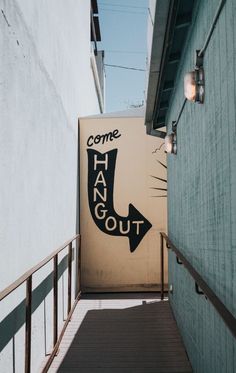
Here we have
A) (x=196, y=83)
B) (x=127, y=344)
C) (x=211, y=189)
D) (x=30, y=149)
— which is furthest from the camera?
(x=127, y=344)

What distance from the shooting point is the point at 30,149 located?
3277 mm

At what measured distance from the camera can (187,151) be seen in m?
3.80

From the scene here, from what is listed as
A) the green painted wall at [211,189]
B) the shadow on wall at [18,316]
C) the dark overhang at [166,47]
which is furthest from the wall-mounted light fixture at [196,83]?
the shadow on wall at [18,316]

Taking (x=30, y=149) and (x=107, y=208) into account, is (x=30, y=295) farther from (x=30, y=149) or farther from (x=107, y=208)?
(x=107, y=208)

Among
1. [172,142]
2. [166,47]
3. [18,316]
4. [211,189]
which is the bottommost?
[18,316]

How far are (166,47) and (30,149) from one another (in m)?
1.55

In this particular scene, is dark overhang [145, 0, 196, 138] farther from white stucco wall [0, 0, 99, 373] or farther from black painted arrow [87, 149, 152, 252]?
black painted arrow [87, 149, 152, 252]

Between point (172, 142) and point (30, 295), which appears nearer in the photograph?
point (30, 295)

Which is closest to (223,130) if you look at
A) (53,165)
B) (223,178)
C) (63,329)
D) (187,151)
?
(223,178)

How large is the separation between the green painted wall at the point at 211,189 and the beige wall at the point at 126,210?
3447 mm

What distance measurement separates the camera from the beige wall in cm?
751

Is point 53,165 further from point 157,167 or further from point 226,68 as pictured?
point 157,167

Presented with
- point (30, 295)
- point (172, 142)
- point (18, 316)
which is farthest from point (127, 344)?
point (172, 142)

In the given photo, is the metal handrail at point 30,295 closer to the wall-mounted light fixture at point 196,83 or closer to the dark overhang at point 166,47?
the wall-mounted light fixture at point 196,83
